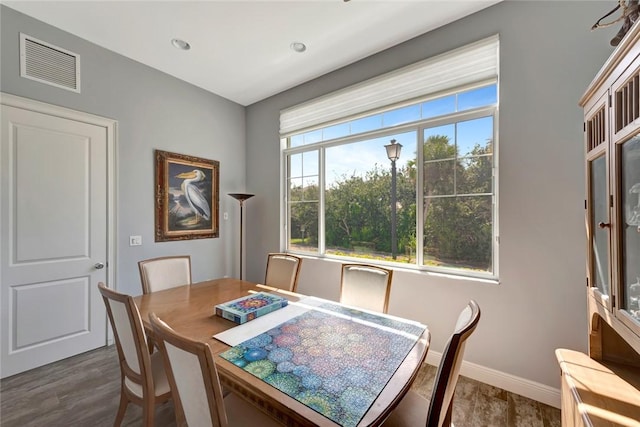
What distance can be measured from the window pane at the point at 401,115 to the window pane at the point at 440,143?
0.69 feet

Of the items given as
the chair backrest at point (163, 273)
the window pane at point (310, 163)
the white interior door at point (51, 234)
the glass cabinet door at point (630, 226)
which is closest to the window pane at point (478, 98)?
the glass cabinet door at point (630, 226)

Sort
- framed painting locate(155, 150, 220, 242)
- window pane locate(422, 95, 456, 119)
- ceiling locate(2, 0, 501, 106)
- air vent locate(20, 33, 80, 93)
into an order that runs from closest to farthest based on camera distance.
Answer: ceiling locate(2, 0, 501, 106) → air vent locate(20, 33, 80, 93) → window pane locate(422, 95, 456, 119) → framed painting locate(155, 150, 220, 242)

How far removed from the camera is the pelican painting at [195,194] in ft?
11.0

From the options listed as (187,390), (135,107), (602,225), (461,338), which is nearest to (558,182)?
(602,225)

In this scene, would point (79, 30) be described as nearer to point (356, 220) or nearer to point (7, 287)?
point (7, 287)

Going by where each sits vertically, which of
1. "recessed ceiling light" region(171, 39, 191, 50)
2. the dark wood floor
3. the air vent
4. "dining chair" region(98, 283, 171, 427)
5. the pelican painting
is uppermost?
"recessed ceiling light" region(171, 39, 191, 50)

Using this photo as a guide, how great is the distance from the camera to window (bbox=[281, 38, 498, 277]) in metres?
2.21

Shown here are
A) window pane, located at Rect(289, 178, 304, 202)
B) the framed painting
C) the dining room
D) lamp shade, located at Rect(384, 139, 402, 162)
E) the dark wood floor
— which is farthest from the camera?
window pane, located at Rect(289, 178, 304, 202)

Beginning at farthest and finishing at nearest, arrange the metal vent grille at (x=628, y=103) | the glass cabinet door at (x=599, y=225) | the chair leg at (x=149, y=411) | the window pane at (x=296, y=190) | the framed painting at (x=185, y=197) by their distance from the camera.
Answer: the window pane at (x=296, y=190), the framed painting at (x=185, y=197), the chair leg at (x=149, y=411), the glass cabinet door at (x=599, y=225), the metal vent grille at (x=628, y=103)

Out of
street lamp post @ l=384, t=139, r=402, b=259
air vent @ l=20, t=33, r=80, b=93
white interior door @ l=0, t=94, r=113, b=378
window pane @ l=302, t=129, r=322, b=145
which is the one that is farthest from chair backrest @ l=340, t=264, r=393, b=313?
air vent @ l=20, t=33, r=80, b=93

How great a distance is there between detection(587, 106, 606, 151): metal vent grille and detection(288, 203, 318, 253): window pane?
8.26 ft

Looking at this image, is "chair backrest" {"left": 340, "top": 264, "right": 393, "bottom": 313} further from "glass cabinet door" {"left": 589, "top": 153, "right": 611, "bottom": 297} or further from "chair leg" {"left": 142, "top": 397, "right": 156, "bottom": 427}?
"chair leg" {"left": 142, "top": 397, "right": 156, "bottom": 427}

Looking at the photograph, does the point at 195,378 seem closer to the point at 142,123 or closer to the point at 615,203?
the point at 615,203

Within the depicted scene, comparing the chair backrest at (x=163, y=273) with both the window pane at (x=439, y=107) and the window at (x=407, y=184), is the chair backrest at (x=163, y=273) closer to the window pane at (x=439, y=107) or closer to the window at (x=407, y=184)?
the window at (x=407, y=184)
